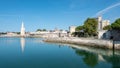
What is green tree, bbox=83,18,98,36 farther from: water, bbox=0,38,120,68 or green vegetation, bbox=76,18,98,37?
water, bbox=0,38,120,68

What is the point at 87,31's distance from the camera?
72.6m

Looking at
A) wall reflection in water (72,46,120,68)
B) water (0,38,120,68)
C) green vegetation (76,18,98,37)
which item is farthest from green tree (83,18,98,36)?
wall reflection in water (72,46,120,68)

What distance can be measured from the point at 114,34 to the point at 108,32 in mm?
2176

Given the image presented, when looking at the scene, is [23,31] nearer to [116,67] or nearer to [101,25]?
[101,25]

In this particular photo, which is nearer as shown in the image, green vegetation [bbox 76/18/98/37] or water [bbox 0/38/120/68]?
water [bbox 0/38/120/68]

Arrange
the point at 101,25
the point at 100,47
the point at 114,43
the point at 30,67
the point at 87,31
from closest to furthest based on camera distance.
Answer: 1. the point at 30,67
2. the point at 114,43
3. the point at 100,47
4. the point at 87,31
5. the point at 101,25

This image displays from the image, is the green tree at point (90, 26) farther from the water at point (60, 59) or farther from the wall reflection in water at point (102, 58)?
the wall reflection in water at point (102, 58)

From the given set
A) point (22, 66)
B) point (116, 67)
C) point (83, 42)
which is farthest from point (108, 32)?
point (22, 66)

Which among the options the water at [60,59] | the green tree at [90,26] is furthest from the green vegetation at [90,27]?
the water at [60,59]

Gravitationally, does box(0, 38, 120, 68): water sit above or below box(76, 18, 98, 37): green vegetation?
below

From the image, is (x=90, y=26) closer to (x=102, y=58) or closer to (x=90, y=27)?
(x=90, y=27)

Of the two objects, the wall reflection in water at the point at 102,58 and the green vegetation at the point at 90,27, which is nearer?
the wall reflection in water at the point at 102,58

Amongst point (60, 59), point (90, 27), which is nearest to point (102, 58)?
point (60, 59)

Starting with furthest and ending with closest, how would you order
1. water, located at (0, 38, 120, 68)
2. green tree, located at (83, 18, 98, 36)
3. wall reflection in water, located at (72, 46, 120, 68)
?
green tree, located at (83, 18, 98, 36) → wall reflection in water, located at (72, 46, 120, 68) → water, located at (0, 38, 120, 68)
